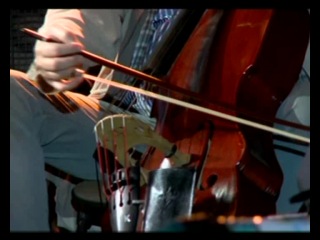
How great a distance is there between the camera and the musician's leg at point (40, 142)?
3.85ft

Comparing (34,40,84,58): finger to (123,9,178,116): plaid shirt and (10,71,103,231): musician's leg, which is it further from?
(123,9,178,116): plaid shirt

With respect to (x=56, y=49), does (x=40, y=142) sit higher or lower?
lower

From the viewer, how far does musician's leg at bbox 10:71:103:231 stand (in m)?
1.17

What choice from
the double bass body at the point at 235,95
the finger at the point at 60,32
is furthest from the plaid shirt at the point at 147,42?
the finger at the point at 60,32

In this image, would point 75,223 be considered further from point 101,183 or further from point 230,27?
point 230,27

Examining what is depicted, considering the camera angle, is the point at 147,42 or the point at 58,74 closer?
the point at 58,74

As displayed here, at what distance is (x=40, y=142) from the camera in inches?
53.1

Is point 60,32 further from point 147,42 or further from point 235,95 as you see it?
point 235,95

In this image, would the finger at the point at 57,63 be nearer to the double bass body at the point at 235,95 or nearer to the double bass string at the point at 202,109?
the double bass string at the point at 202,109

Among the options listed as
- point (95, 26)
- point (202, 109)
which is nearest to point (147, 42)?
point (95, 26)

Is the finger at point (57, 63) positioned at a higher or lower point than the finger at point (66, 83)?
higher

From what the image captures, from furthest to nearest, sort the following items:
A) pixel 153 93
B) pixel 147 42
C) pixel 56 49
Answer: pixel 147 42 → pixel 153 93 → pixel 56 49

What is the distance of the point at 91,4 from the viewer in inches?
53.1
